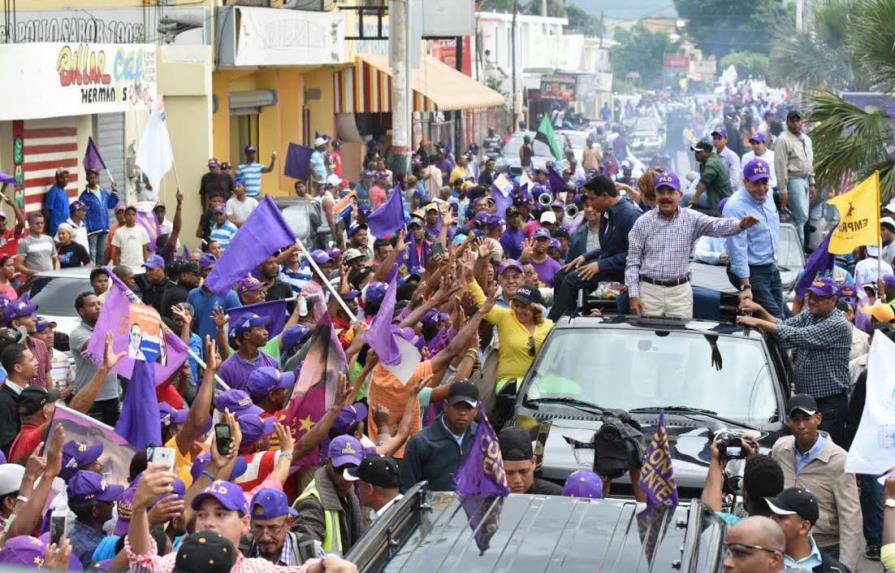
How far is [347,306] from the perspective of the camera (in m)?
12.1

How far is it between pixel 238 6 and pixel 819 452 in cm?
2150

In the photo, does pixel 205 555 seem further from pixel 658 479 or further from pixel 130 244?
pixel 130 244

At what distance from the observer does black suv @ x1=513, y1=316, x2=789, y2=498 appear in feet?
32.0

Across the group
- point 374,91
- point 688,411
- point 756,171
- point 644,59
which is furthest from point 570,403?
point 644,59

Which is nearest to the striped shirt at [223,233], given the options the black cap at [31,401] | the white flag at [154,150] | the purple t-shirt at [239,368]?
the white flag at [154,150]

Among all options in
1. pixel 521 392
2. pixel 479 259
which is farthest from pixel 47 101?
pixel 521 392

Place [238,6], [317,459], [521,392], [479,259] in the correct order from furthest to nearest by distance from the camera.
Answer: [238,6]
[479,259]
[521,392]
[317,459]

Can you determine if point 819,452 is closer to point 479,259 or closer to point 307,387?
point 307,387

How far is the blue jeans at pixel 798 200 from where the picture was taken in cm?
2053

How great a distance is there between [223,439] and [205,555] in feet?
6.31

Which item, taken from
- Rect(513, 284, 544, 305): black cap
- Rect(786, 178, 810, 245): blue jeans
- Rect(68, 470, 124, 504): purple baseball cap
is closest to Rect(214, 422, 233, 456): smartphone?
Rect(68, 470, 124, 504): purple baseball cap

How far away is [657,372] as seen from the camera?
33.5 feet

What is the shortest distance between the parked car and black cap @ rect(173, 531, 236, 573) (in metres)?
0.40

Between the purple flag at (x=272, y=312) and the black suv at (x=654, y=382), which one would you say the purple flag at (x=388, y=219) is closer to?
the purple flag at (x=272, y=312)
